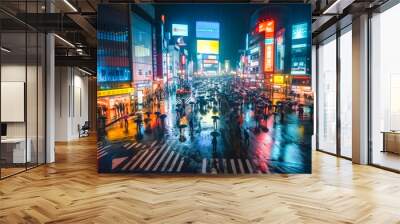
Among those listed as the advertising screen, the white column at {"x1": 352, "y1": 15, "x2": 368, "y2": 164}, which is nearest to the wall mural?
the advertising screen

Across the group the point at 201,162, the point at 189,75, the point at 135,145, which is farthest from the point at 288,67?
the point at 135,145

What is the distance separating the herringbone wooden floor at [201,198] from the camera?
4016mm

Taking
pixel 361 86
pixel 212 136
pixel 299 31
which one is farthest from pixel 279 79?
pixel 361 86

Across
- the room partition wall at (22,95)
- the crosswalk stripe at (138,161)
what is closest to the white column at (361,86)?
the crosswalk stripe at (138,161)

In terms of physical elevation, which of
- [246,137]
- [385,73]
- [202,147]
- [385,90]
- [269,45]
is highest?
[269,45]

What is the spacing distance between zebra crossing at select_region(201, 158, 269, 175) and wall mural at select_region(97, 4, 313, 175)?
2cm

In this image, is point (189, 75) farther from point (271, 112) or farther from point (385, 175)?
point (385, 175)

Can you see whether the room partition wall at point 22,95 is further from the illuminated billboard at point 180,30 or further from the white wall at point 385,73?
the white wall at point 385,73

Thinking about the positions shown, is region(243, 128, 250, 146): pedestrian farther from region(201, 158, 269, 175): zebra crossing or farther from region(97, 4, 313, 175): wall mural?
region(201, 158, 269, 175): zebra crossing

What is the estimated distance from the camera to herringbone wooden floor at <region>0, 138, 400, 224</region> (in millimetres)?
4016

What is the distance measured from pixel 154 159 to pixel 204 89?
168 centimetres

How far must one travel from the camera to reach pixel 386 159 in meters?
7.76

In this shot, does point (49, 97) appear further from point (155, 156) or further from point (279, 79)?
point (279, 79)

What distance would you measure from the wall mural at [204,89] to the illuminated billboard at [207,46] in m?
0.02
